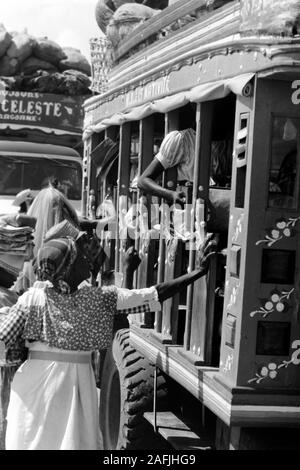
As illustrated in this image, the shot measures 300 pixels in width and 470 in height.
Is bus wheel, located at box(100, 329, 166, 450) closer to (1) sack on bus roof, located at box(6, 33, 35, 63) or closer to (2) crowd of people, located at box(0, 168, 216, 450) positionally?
(2) crowd of people, located at box(0, 168, 216, 450)

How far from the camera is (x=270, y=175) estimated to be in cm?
396

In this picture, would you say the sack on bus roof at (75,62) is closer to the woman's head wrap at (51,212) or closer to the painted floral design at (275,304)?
the woman's head wrap at (51,212)

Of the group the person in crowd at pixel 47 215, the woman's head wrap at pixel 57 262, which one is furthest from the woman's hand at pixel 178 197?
the person in crowd at pixel 47 215

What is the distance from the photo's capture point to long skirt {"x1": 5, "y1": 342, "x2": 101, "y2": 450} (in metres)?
4.01

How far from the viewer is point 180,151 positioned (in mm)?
5105

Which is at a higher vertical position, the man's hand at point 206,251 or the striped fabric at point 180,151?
the striped fabric at point 180,151

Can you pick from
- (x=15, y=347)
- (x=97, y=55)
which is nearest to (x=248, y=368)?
(x=15, y=347)

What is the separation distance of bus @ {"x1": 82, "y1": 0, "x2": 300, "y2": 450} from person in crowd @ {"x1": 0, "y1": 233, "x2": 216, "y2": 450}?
0.58m

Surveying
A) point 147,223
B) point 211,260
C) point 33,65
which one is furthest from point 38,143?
point 211,260

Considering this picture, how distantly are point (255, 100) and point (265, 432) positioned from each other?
1497mm

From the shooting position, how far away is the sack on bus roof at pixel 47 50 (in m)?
18.4

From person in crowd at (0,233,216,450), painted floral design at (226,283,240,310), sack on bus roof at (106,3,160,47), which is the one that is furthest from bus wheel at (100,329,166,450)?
sack on bus roof at (106,3,160,47)

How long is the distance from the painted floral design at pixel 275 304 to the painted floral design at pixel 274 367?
0.17 m
